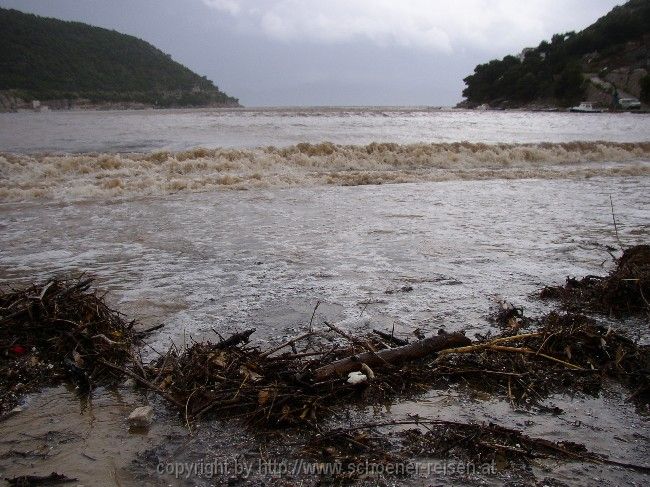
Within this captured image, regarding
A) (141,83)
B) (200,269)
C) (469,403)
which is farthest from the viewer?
(141,83)

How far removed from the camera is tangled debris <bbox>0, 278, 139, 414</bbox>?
275 centimetres

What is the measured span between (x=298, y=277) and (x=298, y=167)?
11.2 m

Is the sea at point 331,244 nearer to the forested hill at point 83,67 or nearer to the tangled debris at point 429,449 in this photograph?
the tangled debris at point 429,449

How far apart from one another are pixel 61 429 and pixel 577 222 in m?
7.59

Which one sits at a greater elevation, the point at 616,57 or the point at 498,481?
the point at 616,57

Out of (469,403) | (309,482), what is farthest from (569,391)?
(309,482)

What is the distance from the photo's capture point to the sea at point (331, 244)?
11.5 feet

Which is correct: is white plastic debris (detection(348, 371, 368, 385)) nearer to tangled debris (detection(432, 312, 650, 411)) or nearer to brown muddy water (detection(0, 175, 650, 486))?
brown muddy water (detection(0, 175, 650, 486))

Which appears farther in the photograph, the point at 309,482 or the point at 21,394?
the point at 21,394

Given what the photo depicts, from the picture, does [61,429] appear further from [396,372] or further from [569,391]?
[569,391]

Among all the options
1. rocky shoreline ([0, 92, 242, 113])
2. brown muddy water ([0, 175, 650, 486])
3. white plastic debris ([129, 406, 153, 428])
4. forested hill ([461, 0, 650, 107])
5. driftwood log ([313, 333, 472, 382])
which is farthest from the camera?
rocky shoreline ([0, 92, 242, 113])

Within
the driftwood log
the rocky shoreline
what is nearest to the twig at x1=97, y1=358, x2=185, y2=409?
the driftwood log

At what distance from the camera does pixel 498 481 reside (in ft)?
6.37

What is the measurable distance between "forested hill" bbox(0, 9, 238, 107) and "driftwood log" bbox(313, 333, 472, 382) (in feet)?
323
